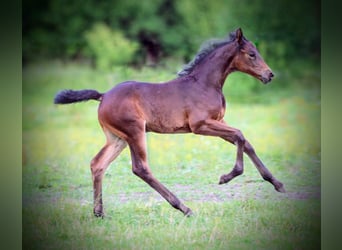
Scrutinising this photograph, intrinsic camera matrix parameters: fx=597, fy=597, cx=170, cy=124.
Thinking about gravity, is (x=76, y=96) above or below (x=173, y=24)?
below

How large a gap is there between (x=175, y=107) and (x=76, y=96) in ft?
2.41

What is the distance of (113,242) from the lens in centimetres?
440

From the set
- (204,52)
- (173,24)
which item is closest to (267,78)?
(204,52)

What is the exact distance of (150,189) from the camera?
4.46 metres

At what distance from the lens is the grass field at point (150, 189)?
14.5 feet

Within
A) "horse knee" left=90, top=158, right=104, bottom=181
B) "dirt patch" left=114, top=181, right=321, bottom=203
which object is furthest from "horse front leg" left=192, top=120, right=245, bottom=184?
"horse knee" left=90, top=158, right=104, bottom=181

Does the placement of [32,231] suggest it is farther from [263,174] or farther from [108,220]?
[263,174]

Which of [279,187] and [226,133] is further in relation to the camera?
[279,187]

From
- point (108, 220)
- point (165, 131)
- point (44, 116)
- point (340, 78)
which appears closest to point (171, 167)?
point (165, 131)

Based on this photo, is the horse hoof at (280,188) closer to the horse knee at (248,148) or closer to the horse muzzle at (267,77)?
the horse knee at (248,148)

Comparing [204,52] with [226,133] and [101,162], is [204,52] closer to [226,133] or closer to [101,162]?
[226,133]

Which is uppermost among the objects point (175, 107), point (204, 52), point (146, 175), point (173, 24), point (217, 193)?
point (173, 24)

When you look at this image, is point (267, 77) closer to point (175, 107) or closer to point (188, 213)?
point (175, 107)

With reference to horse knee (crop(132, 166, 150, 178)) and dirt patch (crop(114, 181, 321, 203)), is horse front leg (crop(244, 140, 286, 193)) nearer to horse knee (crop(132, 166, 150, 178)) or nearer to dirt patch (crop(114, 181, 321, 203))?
dirt patch (crop(114, 181, 321, 203))
